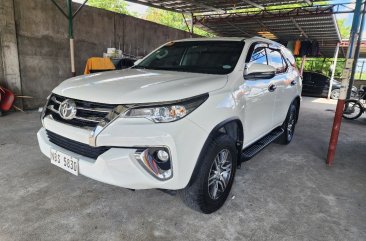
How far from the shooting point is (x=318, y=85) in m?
13.6

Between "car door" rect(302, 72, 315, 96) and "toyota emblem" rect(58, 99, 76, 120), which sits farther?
"car door" rect(302, 72, 315, 96)

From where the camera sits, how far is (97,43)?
840 centimetres

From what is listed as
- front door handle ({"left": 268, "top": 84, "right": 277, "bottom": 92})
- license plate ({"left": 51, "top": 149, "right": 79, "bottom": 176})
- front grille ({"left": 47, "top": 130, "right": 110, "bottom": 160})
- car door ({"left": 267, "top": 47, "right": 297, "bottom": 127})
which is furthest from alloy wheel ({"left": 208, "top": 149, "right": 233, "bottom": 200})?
car door ({"left": 267, "top": 47, "right": 297, "bottom": 127})

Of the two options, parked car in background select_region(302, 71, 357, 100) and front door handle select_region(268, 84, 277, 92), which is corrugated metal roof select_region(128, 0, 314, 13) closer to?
parked car in background select_region(302, 71, 357, 100)

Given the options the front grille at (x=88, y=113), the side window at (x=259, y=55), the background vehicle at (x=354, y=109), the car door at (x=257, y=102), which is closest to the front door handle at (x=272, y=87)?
the car door at (x=257, y=102)

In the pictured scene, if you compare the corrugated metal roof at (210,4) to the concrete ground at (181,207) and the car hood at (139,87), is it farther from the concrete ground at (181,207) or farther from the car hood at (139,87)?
the car hood at (139,87)

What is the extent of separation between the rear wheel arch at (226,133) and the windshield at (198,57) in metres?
0.52

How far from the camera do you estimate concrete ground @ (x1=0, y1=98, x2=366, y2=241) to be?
223 centimetres

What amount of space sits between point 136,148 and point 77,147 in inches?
21.6

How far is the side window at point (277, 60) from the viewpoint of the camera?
12.0 ft

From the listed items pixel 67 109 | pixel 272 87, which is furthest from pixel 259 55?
pixel 67 109

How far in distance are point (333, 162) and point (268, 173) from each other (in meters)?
1.25

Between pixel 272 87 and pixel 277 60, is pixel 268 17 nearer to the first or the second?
pixel 277 60

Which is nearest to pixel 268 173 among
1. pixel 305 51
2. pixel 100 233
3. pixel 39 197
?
pixel 100 233
